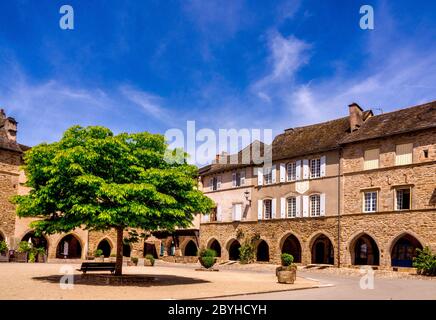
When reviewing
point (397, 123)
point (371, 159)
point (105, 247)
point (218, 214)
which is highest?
point (397, 123)

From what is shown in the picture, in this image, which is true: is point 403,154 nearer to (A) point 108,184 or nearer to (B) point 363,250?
(B) point 363,250

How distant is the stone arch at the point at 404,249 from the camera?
26875 mm

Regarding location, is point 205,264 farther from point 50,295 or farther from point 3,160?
point 3,160

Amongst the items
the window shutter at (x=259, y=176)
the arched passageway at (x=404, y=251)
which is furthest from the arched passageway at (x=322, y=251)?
the window shutter at (x=259, y=176)

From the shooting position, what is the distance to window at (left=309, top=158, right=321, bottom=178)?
3172cm

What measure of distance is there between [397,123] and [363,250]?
9.10 meters

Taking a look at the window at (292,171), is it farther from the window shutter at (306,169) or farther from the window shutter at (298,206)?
the window shutter at (298,206)

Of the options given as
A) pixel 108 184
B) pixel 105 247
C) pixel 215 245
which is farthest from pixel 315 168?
pixel 105 247

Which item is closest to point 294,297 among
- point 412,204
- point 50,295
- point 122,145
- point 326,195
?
point 50,295

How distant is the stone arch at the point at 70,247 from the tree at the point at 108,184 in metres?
21.2

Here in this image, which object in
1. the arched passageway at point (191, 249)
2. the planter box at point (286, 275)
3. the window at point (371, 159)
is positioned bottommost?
the arched passageway at point (191, 249)

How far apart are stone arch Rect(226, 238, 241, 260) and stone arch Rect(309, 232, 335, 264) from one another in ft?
21.8

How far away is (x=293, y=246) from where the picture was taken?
3522 centimetres

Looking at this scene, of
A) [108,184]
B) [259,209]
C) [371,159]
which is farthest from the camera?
[259,209]
